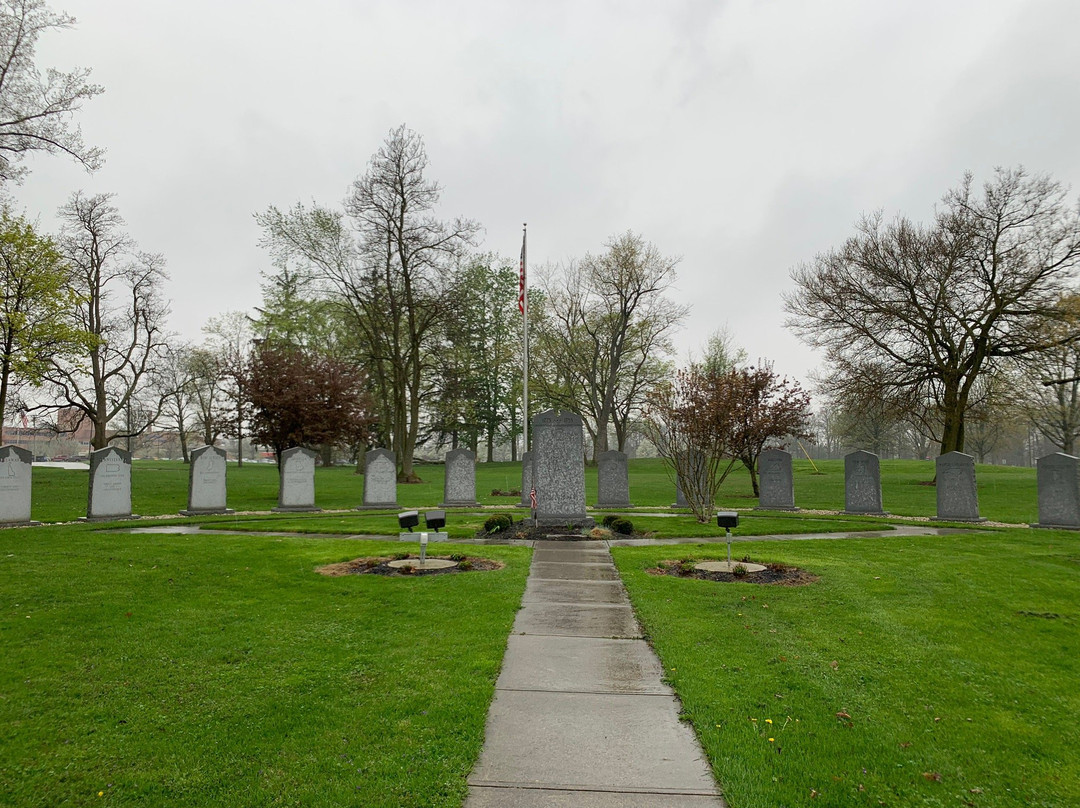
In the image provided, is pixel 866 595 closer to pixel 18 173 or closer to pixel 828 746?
pixel 828 746

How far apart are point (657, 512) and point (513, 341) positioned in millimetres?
27876

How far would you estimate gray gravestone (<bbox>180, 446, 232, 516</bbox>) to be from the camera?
18.0m

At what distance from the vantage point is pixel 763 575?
28.2 ft

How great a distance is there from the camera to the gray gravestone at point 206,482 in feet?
58.9

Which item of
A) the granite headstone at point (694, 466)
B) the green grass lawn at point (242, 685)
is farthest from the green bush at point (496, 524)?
the granite headstone at point (694, 466)

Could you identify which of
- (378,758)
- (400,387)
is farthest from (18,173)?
(378,758)

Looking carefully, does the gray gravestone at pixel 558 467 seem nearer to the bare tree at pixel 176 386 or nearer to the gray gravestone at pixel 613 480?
the gray gravestone at pixel 613 480

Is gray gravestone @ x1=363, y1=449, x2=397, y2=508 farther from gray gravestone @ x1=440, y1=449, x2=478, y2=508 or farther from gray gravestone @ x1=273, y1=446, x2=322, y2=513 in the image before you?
gray gravestone @ x1=440, y1=449, x2=478, y2=508

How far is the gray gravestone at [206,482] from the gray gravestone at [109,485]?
6.51ft

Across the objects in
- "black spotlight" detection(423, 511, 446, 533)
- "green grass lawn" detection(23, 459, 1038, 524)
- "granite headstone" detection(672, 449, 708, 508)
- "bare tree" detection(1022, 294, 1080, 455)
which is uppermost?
"bare tree" detection(1022, 294, 1080, 455)

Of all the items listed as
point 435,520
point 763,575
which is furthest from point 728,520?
point 435,520

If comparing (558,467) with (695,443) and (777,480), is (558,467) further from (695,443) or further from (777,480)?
(777,480)

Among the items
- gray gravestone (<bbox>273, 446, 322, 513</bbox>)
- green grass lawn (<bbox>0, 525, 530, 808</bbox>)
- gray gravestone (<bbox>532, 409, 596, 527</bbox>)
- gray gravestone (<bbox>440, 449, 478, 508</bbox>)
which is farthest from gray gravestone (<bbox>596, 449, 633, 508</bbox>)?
green grass lawn (<bbox>0, 525, 530, 808</bbox>)

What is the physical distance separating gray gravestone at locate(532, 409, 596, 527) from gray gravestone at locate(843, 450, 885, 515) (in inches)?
393
